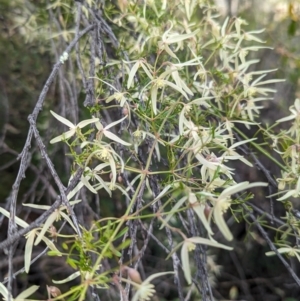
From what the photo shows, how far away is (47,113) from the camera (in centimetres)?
151

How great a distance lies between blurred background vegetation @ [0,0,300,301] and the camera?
55.8 inches

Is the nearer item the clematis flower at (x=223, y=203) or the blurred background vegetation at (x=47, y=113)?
the clematis flower at (x=223, y=203)

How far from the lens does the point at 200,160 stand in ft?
2.01

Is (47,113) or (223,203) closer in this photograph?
(223,203)

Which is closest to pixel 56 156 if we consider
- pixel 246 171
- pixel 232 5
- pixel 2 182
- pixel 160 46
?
pixel 2 182

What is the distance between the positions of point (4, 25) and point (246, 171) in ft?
3.30

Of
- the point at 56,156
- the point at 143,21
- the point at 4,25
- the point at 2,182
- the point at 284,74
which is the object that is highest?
the point at 143,21

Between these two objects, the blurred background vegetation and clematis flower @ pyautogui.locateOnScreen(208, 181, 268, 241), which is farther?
the blurred background vegetation

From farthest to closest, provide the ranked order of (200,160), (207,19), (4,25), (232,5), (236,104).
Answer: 1. (232,5)
2. (4,25)
3. (207,19)
4. (236,104)
5. (200,160)

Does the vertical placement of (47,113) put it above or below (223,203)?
below

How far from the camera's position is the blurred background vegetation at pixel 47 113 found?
4.65ft

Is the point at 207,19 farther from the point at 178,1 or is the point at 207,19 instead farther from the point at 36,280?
the point at 36,280

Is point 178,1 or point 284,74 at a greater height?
point 178,1

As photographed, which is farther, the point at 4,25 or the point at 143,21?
the point at 4,25
